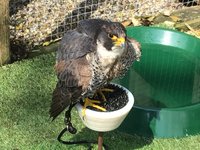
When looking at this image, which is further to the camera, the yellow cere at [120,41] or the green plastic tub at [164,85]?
the green plastic tub at [164,85]

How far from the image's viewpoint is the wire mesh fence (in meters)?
3.85

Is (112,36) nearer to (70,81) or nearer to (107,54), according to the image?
(107,54)

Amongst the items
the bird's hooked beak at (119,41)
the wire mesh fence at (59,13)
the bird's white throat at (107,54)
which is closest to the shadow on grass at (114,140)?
the bird's white throat at (107,54)

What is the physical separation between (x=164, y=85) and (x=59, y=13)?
113cm

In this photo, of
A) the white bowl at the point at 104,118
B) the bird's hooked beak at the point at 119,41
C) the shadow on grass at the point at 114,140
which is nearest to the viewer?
the bird's hooked beak at the point at 119,41

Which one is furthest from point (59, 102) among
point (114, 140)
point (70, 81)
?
point (114, 140)

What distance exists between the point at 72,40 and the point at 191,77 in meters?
1.39

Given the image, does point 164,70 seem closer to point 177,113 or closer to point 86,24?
point 177,113

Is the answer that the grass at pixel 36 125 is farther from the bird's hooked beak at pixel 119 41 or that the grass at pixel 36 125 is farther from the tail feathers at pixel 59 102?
the bird's hooked beak at pixel 119 41

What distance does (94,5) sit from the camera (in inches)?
167

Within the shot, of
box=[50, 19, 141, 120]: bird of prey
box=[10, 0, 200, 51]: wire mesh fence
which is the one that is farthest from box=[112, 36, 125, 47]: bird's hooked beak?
box=[10, 0, 200, 51]: wire mesh fence

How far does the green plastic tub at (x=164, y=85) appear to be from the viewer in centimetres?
288

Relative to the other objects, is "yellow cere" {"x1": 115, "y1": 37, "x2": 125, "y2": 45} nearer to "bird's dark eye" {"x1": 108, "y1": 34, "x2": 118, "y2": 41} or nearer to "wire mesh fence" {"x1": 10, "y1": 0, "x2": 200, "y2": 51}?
"bird's dark eye" {"x1": 108, "y1": 34, "x2": 118, "y2": 41}

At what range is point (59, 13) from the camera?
408 centimetres
